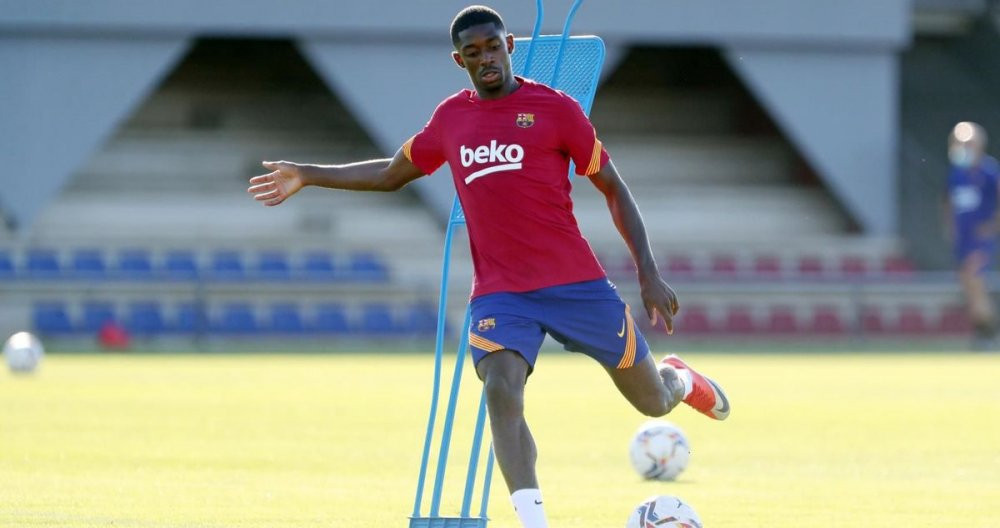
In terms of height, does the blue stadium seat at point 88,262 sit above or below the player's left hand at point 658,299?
above

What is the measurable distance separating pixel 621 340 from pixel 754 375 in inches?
531

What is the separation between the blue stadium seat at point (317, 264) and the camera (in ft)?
95.7

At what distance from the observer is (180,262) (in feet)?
95.5

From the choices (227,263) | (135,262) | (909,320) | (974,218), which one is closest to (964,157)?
(974,218)

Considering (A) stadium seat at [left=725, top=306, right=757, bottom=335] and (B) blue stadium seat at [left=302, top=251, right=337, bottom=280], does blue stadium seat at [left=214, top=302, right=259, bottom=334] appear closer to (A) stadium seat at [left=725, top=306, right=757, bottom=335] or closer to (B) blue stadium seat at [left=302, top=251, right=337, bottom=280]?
(B) blue stadium seat at [left=302, top=251, right=337, bottom=280]

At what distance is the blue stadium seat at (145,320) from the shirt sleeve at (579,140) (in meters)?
21.2

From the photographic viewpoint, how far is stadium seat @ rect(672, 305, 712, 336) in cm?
3009

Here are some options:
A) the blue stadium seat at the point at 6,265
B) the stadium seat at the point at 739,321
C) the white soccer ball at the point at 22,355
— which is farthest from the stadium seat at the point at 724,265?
the white soccer ball at the point at 22,355

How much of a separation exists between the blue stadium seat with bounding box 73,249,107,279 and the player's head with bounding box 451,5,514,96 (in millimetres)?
22254

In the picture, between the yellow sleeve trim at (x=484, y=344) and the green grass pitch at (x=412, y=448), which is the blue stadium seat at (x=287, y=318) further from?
the yellow sleeve trim at (x=484, y=344)

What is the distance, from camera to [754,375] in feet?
66.8

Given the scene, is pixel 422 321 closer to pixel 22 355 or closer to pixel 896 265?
pixel 896 265

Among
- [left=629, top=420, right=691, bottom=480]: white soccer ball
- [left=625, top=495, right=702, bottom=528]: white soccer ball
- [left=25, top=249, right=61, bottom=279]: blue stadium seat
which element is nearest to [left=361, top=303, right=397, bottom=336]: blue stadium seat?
[left=25, top=249, right=61, bottom=279]: blue stadium seat

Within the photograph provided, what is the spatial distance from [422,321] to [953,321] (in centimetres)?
962
